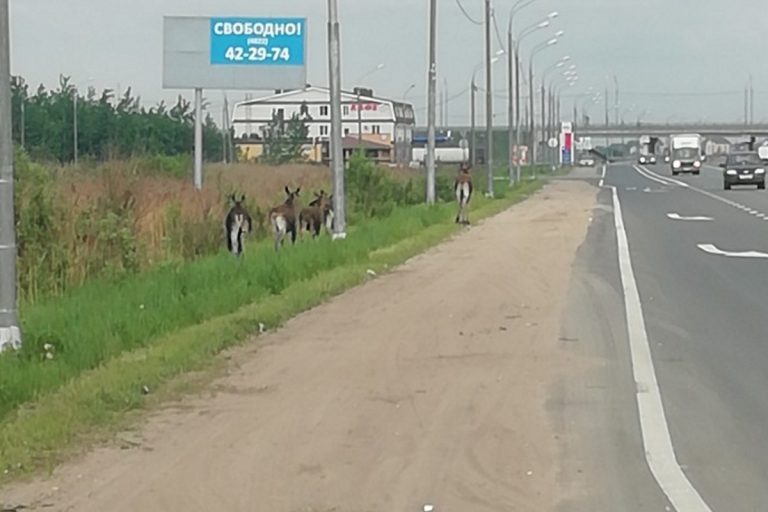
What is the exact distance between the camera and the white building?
109500 mm

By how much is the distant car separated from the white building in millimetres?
37399

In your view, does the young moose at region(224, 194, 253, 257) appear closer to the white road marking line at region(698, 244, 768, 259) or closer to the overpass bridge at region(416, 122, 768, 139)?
the white road marking line at region(698, 244, 768, 259)

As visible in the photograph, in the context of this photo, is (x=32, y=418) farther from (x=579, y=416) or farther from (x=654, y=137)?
(x=654, y=137)

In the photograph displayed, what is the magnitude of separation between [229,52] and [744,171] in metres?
31.5

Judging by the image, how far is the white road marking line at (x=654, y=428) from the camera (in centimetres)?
855

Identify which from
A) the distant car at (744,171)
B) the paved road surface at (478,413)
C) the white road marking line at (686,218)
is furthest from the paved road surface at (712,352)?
the distant car at (744,171)

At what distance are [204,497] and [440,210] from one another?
33776 mm

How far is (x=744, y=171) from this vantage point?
70562 mm

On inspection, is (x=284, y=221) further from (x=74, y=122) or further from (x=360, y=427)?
(x=74, y=122)

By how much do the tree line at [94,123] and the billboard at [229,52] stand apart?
11.1 metres

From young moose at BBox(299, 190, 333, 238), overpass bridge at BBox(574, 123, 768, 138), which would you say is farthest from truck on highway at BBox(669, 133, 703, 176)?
young moose at BBox(299, 190, 333, 238)

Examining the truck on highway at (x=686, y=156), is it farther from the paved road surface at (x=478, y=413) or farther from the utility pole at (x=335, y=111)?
the paved road surface at (x=478, y=413)

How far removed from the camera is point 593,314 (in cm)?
1778

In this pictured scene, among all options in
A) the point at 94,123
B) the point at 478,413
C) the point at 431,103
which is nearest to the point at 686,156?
the point at 94,123
